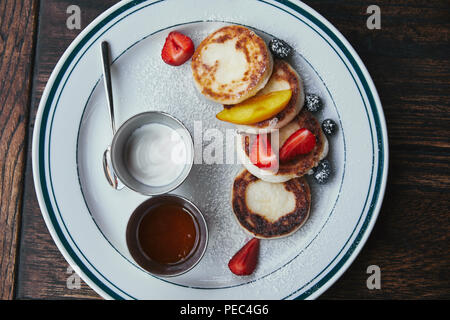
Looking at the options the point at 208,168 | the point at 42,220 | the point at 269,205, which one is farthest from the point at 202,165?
the point at 42,220

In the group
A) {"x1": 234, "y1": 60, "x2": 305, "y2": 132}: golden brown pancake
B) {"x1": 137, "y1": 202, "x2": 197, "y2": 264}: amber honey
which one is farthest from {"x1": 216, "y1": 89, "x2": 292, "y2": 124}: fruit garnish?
{"x1": 137, "y1": 202, "x2": 197, "y2": 264}: amber honey

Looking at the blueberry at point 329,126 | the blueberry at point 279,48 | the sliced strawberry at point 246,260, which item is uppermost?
the blueberry at point 279,48

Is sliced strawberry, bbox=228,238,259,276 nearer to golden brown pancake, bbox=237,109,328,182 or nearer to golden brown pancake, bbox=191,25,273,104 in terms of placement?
golden brown pancake, bbox=237,109,328,182

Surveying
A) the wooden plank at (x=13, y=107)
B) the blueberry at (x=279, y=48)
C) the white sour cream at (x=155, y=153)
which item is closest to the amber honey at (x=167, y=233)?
the white sour cream at (x=155, y=153)

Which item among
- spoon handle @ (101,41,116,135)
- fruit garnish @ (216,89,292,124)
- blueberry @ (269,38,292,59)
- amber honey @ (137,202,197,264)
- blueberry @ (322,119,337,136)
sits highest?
blueberry @ (269,38,292,59)

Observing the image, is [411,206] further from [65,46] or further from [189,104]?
[65,46]

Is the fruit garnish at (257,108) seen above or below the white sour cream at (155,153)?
above

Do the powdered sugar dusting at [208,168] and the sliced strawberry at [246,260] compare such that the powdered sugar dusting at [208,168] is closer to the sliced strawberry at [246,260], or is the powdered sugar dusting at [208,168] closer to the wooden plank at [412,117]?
the sliced strawberry at [246,260]
